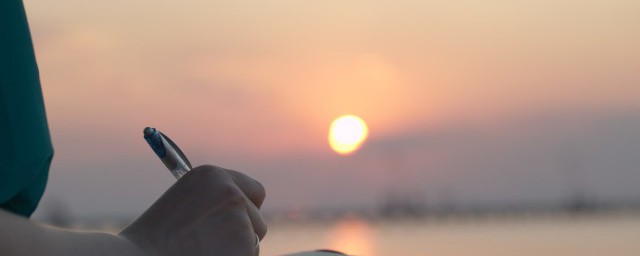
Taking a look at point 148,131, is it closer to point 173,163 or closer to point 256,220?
point 173,163

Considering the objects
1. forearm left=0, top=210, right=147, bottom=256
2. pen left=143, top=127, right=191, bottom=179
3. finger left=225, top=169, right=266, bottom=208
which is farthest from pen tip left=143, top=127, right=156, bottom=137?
forearm left=0, top=210, right=147, bottom=256

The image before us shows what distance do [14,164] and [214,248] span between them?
0.55 ft

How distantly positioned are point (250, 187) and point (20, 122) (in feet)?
0.68

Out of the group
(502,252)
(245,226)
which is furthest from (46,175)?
(502,252)

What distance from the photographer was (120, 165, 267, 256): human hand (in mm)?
820

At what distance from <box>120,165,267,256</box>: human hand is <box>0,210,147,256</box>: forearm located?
53mm

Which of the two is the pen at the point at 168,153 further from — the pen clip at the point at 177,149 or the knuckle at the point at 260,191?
the knuckle at the point at 260,191

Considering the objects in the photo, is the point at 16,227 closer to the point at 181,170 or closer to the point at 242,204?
the point at 242,204

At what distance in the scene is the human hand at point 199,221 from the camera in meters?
0.82

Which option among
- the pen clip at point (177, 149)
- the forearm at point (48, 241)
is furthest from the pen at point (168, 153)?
the forearm at point (48, 241)

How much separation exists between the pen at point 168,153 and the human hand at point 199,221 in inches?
5.9

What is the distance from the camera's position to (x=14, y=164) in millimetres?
762

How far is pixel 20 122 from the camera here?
80 centimetres

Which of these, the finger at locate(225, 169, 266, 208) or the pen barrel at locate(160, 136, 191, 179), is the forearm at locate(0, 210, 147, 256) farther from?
the pen barrel at locate(160, 136, 191, 179)
